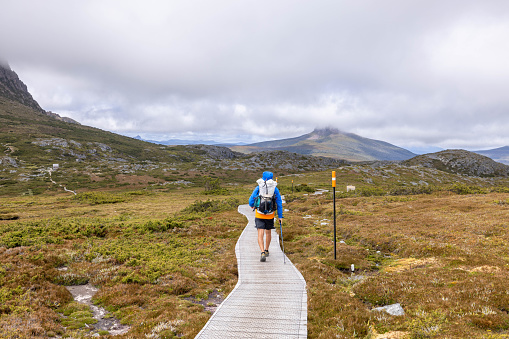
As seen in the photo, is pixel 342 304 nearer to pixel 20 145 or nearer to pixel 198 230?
pixel 198 230

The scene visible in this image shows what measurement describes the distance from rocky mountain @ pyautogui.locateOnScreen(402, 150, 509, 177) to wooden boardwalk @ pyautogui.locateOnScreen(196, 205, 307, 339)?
19809 cm

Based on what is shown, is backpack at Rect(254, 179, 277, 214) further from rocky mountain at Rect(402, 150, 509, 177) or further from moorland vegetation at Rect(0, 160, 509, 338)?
rocky mountain at Rect(402, 150, 509, 177)

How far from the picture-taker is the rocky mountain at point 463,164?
535ft

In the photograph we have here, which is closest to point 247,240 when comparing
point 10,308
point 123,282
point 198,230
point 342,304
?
point 198,230

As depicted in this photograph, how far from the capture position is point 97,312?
8117 millimetres

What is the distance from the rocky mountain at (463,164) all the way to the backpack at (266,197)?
646ft

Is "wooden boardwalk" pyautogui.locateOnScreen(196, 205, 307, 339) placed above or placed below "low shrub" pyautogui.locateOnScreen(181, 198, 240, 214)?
above

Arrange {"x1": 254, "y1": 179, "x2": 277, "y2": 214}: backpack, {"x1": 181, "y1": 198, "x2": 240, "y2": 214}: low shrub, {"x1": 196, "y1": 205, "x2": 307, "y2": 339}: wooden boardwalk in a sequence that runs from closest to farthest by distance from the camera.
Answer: {"x1": 196, "y1": 205, "x2": 307, "y2": 339}: wooden boardwalk, {"x1": 254, "y1": 179, "x2": 277, "y2": 214}: backpack, {"x1": 181, "y1": 198, "x2": 240, "y2": 214}: low shrub

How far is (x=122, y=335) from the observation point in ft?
21.1

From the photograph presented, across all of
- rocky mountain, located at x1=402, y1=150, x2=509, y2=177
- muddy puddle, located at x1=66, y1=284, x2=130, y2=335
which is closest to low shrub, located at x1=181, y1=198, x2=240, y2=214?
muddy puddle, located at x1=66, y1=284, x2=130, y2=335

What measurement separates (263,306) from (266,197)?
4914mm

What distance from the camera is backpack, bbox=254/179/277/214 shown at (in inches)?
449

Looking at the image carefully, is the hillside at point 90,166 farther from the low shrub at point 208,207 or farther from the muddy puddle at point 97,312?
the muddy puddle at point 97,312

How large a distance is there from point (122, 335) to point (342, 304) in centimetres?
638
